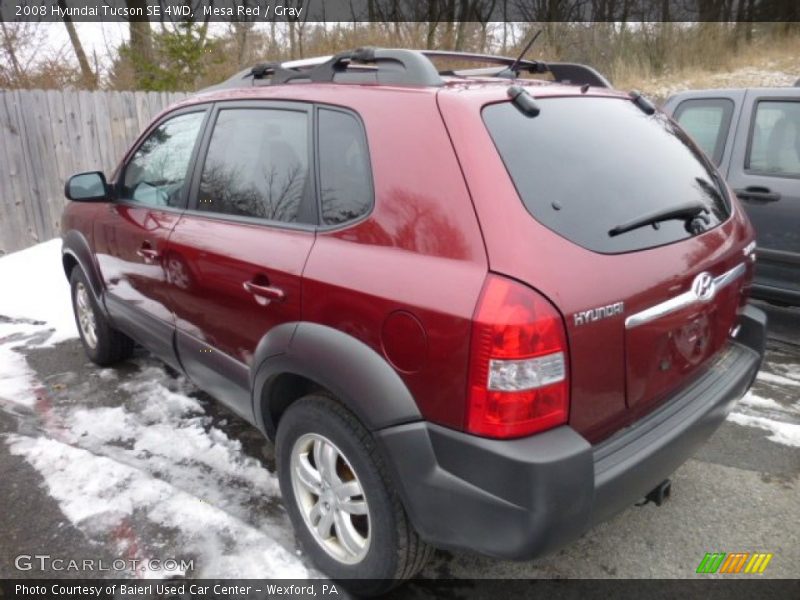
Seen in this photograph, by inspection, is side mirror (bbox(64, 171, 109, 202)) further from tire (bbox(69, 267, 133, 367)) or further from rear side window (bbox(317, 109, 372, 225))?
rear side window (bbox(317, 109, 372, 225))

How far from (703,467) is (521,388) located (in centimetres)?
194

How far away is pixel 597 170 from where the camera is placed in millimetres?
1983

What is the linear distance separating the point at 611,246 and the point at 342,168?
0.95m

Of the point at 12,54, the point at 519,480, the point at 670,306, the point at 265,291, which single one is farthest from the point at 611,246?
the point at 12,54

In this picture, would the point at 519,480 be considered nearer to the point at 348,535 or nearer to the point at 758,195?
the point at 348,535

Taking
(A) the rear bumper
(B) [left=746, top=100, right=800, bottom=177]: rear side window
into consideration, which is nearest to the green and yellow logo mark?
(A) the rear bumper

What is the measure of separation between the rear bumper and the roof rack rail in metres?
1.23

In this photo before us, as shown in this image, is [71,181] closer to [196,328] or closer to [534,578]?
[196,328]

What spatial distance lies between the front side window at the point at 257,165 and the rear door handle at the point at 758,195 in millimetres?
3618

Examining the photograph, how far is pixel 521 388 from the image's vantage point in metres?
1.62

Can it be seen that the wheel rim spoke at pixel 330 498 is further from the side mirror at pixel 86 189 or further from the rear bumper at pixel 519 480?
the side mirror at pixel 86 189

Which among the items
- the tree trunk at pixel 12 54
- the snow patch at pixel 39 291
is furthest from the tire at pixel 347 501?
the tree trunk at pixel 12 54

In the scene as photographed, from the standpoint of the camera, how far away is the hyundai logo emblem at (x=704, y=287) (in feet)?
6.64

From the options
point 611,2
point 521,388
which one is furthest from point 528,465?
point 611,2
